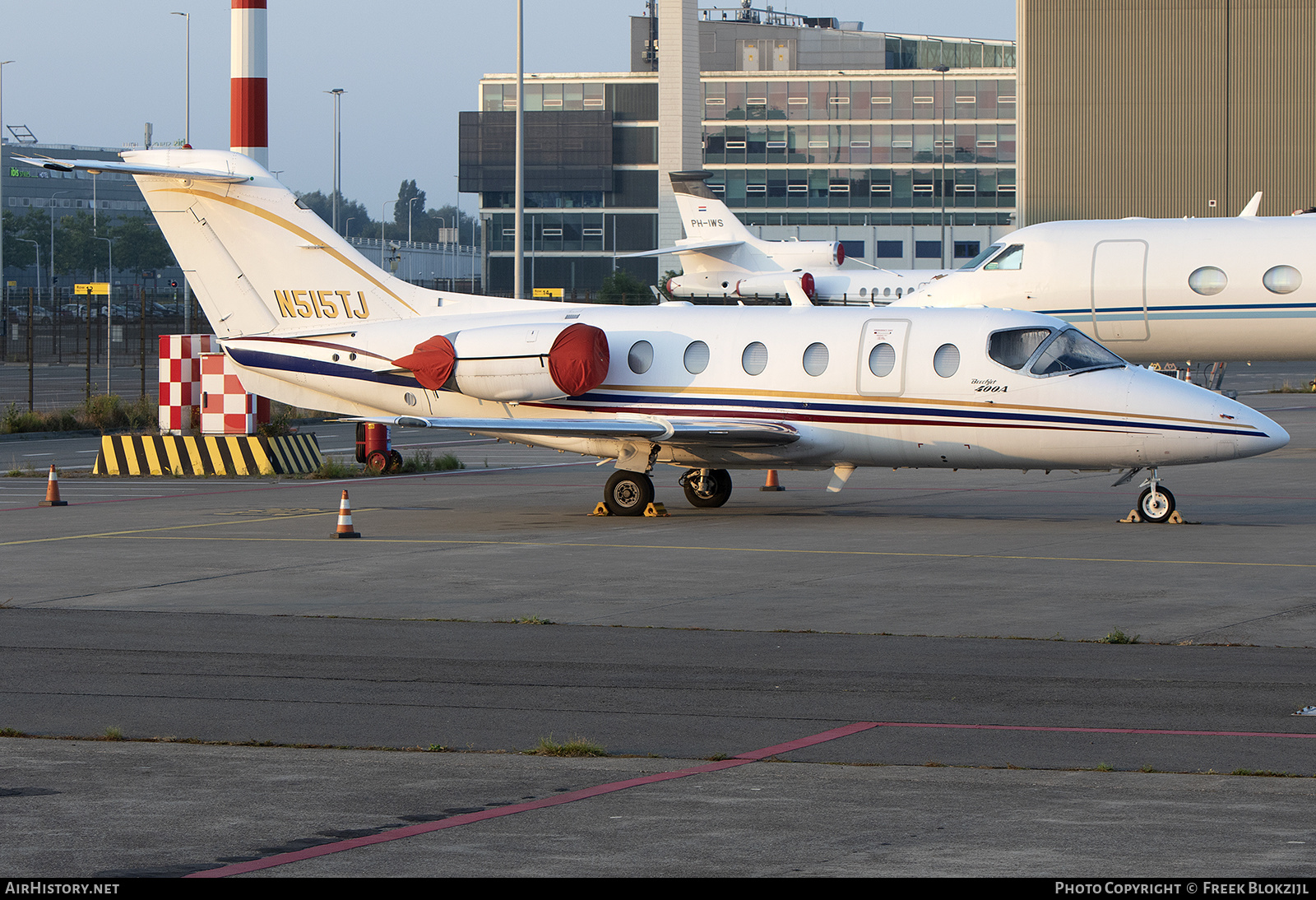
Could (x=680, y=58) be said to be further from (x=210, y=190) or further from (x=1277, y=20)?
(x=210, y=190)

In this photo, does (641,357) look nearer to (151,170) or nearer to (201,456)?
(151,170)

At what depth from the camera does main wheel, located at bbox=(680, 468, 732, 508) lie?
2241 cm

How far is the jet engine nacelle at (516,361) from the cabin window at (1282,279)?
12.7m

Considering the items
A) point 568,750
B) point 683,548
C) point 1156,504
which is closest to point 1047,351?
point 1156,504

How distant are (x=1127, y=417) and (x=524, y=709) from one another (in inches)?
465

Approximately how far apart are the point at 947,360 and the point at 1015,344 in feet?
2.98

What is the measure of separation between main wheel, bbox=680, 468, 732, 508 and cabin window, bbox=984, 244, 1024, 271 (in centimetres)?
844

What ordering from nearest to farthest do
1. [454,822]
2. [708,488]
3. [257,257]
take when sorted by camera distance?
[454,822] < [708,488] < [257,257]

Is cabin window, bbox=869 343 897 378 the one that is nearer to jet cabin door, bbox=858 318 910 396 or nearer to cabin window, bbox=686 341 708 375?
jet cabin door, bbox=858 318 910 396

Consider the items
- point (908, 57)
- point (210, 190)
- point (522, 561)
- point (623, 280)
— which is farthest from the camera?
point (908, 57)

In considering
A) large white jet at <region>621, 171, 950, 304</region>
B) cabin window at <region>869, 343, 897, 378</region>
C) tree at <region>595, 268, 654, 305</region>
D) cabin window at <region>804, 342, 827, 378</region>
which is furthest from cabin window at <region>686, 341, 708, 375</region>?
tree at <region>595, 268, 654, 305</region>

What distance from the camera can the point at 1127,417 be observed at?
19188mm

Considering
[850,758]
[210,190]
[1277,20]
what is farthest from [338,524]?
[1277,20]

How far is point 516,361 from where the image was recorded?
69.3ft
